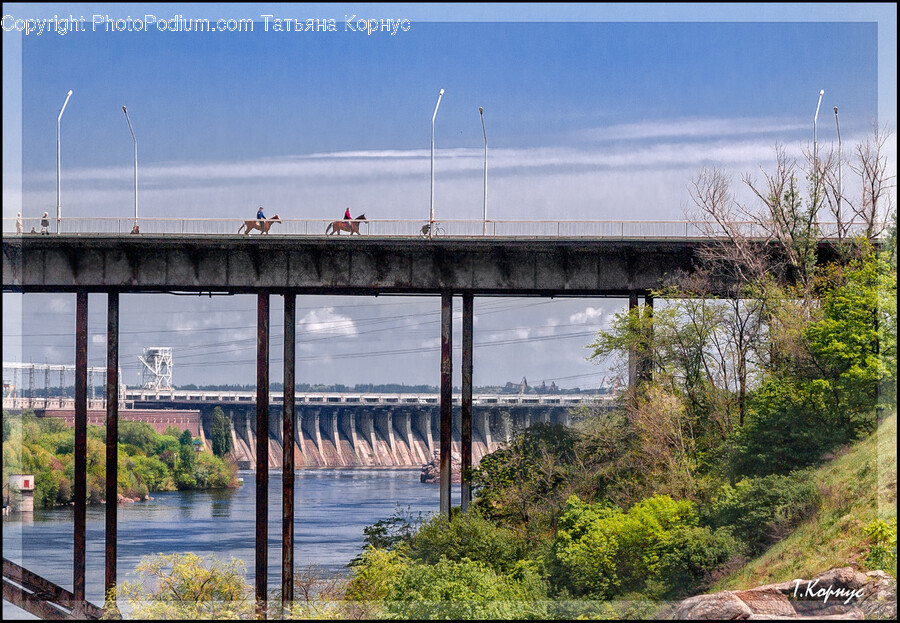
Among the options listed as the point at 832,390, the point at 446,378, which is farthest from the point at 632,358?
the point at 832,390

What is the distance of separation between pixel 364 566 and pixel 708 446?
13317 mm

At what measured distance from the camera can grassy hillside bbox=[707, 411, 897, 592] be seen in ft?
92.4

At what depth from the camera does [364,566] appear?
122 ft

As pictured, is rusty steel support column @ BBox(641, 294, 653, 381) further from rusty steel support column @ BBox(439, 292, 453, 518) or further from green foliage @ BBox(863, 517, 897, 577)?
green foliage @ BBox(863, 517, 897, 577)

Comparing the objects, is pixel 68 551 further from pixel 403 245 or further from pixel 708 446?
pixel 708 446

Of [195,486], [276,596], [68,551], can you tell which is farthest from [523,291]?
[195,486]

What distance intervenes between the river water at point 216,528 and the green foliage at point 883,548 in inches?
848

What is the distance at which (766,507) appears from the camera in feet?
105

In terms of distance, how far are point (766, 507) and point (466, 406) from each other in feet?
43.4

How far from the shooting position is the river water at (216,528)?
65.2 m

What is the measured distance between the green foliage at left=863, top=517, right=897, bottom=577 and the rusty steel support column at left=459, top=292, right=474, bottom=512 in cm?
1739

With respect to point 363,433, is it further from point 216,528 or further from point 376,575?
point 376,575

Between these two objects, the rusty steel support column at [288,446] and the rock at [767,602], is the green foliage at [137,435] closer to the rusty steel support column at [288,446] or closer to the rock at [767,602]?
the rusty steel support column at [288,446]

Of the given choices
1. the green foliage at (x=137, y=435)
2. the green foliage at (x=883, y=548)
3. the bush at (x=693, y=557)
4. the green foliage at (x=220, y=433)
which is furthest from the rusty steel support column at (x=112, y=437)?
the green foliage at (x=220, y=433)
